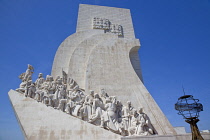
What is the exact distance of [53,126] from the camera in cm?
636

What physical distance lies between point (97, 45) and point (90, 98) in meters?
3.80

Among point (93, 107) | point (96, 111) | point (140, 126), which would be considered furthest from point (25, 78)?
point (140, 126)

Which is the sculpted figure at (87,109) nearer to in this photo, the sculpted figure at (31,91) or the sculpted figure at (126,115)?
the sculpted figure at (126,115)

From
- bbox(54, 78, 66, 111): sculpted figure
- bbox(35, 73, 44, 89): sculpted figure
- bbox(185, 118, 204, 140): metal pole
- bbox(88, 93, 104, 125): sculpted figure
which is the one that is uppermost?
bbox(35, 73, 44, 89): sculpted figure

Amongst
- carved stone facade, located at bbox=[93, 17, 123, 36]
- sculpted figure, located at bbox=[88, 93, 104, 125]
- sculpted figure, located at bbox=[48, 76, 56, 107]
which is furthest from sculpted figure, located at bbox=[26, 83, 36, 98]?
carved stone facade, located at bbox=[93, 17, 123, 36]

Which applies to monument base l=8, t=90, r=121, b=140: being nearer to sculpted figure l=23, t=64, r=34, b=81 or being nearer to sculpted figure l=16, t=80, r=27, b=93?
sculpted figure l=16, t=80, r=27, b=93

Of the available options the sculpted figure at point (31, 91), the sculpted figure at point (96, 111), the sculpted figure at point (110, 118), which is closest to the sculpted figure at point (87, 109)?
the sculpted figure at point (96, 111)

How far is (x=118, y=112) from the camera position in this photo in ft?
25.1

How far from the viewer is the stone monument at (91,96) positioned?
6.40m

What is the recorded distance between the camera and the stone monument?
21.0 ft

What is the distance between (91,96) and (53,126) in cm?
223

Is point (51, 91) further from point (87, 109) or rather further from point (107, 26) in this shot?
point (107, 26)

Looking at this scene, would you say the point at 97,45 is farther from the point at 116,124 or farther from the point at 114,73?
the point at 116,124

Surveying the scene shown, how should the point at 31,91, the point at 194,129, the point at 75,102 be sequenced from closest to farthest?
1. the point at 194,129
2. the point at 31,91
3. the point at 75,102
